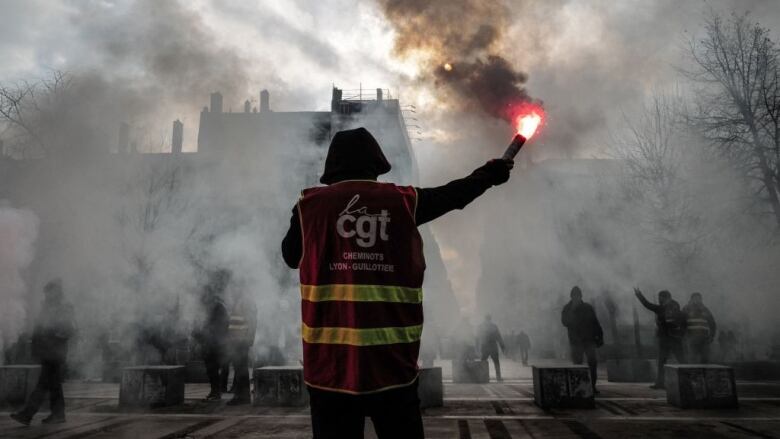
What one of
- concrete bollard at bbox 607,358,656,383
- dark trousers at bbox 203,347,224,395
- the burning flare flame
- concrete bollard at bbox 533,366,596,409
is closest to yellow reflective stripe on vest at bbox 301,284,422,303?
the burning flare flame

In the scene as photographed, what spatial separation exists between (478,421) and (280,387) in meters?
2.90

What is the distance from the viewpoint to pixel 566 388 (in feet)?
22.4

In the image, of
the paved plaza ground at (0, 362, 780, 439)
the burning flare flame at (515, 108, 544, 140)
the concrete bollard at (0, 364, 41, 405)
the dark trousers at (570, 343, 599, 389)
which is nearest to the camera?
the burning flare flame at (515, 108, 544, 140)

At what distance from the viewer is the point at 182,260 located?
10.7 m

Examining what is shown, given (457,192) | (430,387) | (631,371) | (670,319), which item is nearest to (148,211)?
(430,387)

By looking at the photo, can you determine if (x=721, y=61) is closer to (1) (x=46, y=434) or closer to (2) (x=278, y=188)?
(2) (x=278, y=188)

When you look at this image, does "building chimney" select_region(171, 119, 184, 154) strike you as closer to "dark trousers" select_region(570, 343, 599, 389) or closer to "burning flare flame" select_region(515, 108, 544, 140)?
"dark trousers" select_region(570, 343, 599, 389)

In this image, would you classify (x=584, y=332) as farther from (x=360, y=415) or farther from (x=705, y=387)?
(x=360, y=415)

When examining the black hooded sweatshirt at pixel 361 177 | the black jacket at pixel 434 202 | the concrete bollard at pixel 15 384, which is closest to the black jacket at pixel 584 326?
the black jacket at pixel 434 202

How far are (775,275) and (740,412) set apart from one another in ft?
41.7

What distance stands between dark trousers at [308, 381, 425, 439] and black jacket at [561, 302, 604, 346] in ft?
25.5

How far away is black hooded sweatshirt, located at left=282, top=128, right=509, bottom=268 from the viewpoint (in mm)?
2271

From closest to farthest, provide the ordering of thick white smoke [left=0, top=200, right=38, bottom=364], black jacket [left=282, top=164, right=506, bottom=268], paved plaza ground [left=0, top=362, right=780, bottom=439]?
black jacket [left=282, top=164, right=506, bottom=268] < paved plaza ground [left=0, top=362, right=780, bottom=439] < thick white smoke [left=0, top=200, right=38, bottom=364]

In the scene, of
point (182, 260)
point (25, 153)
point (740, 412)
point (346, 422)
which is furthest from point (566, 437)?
point (25, 153)
